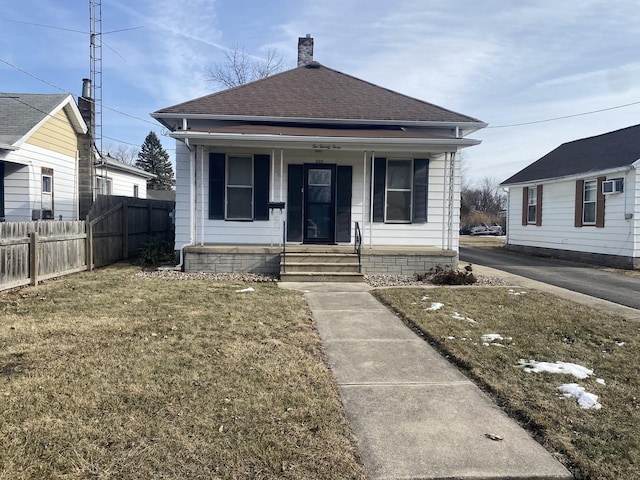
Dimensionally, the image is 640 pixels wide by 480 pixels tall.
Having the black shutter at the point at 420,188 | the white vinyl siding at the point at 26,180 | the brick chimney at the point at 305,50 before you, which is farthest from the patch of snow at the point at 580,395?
the white vinyl siding at the point at 26,180

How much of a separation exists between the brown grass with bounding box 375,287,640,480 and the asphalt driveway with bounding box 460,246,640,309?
6.02 feet

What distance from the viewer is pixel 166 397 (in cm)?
336

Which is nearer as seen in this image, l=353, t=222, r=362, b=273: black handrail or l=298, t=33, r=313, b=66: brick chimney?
l=353, t=222, r=362, b=273: black handrail

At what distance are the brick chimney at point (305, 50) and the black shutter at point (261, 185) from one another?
20.5 ft

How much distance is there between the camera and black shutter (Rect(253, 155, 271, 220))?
10820mm

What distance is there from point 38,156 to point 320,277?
10.5 m

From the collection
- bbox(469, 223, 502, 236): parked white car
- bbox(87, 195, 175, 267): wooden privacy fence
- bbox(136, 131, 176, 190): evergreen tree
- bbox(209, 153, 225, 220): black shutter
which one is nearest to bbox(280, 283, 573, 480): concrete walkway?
bbox(209, 153, 225, 220): black shutter

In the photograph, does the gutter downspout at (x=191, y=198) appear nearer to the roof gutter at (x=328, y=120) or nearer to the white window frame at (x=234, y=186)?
the white window frame at (x=234, y=186)

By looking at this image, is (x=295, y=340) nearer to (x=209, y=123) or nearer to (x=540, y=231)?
(x=209, y=123)

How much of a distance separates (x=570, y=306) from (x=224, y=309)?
562 centimetres

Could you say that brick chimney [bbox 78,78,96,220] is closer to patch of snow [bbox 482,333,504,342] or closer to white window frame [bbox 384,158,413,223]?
white window frame [bbox 384,158,413,223]

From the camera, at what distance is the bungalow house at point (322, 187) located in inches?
416

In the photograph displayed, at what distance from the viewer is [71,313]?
236 inches

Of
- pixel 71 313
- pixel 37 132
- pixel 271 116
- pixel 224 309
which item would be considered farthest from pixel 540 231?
pixel 37 132
